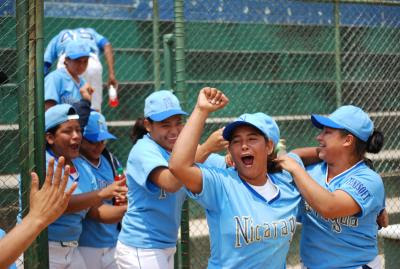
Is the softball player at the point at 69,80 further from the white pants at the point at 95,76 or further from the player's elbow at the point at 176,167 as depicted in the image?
the player's elbow at the point at 176,167

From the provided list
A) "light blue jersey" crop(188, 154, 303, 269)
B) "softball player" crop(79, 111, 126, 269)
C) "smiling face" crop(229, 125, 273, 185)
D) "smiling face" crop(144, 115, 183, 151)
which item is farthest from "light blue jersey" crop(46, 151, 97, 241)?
"smiling face" crop(229, 125, 273, 185)

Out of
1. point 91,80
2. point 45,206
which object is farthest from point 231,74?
point 45,206

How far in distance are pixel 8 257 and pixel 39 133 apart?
1.23 metres

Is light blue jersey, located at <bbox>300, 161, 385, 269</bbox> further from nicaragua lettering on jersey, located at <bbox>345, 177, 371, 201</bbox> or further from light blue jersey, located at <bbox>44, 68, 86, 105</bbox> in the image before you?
light blue jersey, located at <bbox>44, 68, 86, 105</bbox>

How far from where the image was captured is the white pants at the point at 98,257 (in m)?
4.21

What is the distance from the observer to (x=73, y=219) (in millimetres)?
3947

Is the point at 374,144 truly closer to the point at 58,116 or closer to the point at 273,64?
the point at 58,116

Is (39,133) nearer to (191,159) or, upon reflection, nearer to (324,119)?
(191,159)

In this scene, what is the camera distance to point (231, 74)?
6.96 m

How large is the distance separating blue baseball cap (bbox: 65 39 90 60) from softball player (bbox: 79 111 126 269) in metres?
1.38

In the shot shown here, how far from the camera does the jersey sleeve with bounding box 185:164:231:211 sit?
10.1 ft

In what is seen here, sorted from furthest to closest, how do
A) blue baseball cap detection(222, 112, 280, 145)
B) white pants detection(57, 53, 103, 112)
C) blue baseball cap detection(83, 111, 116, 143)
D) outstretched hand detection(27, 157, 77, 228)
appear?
1. white pants detection(57, 53, 103, 112)
2. blue baseball cap detection(83, 111, 116, 143)
3. blue baseball cap detection(222, 112, 280, 145)
4. outstretched hand detection(27, 157, 77, 228)

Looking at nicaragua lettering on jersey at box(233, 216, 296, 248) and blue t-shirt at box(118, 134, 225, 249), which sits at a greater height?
nicaragua lettering on jersey at box(233, 216, 296, 248)

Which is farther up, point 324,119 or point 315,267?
point 324,119
